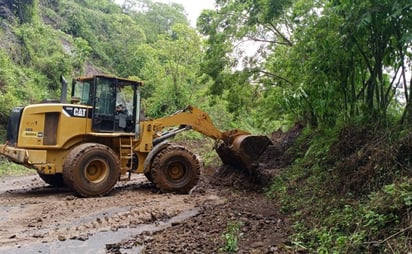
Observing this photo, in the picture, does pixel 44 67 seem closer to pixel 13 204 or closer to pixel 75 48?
pixel 75 48

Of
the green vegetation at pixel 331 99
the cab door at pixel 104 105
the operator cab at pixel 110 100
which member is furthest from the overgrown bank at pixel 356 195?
the cab door at pixel 104 105

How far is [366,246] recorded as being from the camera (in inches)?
171

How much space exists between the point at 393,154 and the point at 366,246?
1.73 metres

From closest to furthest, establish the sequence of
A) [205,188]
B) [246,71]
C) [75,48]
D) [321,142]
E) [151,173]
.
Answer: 1. [321,142]
2. [151,173]
3. [205,188]
4. [246,71]
5. [75,48]

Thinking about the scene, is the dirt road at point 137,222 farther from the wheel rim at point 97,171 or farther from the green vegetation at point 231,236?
the wheel rim at point 97,171

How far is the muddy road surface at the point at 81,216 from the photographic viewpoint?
19.2 feet

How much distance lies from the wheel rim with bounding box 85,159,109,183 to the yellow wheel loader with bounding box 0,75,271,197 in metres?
0.02

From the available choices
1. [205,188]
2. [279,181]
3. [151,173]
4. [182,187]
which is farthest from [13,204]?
[279,181]

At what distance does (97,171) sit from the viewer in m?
9.69

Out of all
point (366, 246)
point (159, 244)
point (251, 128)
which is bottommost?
point (159, 244)

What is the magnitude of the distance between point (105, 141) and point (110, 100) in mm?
986

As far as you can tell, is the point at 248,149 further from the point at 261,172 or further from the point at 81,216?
the point at 81,216

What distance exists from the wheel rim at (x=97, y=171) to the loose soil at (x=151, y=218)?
0.53m

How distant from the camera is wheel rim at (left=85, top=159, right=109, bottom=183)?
31.3 feet
